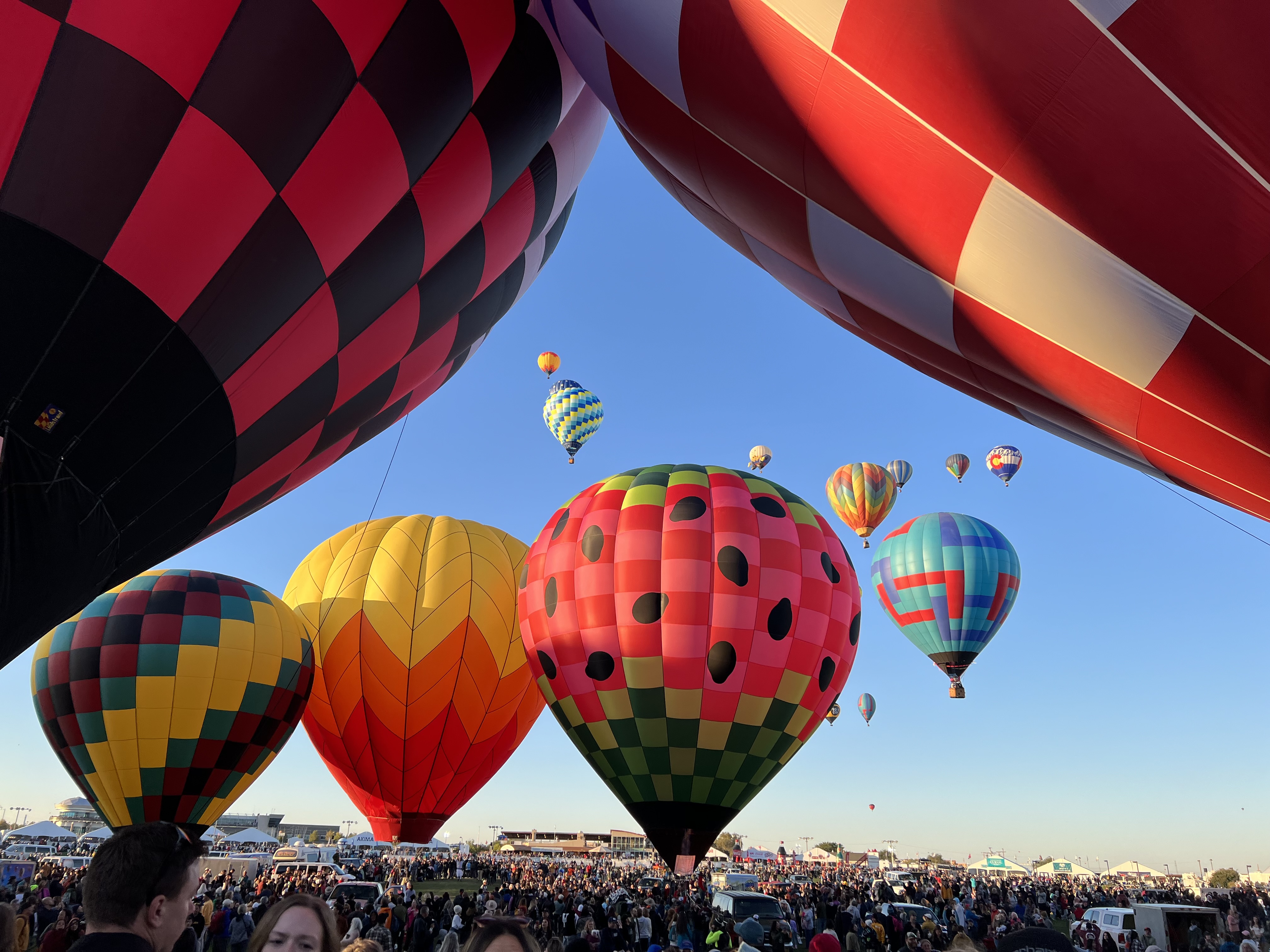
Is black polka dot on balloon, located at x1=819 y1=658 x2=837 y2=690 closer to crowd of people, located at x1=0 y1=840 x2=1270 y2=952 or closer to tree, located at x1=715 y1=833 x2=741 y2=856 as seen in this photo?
crowd of people, located at x1=0 y1=840 x2=1270 y2=952

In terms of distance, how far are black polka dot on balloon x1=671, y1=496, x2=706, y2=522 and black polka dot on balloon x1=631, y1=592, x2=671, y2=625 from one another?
1.10 m

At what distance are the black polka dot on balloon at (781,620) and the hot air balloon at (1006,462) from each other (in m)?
14.3

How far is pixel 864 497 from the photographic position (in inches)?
802

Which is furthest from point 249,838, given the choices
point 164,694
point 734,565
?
point 734,565

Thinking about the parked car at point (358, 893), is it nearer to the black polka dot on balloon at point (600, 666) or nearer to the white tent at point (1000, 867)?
the black polka dot on balloon at point (600, 666)

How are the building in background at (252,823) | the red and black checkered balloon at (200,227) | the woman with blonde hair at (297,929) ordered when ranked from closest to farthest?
the woman with blonde hair at (297,929), the red and black checkered balloon at (200,227), the building in background at (252,823)

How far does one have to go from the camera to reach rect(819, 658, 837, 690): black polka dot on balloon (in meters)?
11.7

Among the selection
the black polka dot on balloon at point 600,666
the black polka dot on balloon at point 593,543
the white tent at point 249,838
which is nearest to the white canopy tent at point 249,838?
the white tent at point 249,838

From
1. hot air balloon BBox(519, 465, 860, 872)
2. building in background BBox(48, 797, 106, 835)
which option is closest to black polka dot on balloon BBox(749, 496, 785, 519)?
hot air balloon BBox(519, 465, 860, 872)

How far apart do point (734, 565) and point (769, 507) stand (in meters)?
1.28

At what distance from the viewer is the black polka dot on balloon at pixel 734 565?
36.4ft

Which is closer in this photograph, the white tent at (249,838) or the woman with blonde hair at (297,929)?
the woman with blonde hair at (297,929)

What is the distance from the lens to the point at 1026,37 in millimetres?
3375

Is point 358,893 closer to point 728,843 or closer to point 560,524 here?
point 560,524
